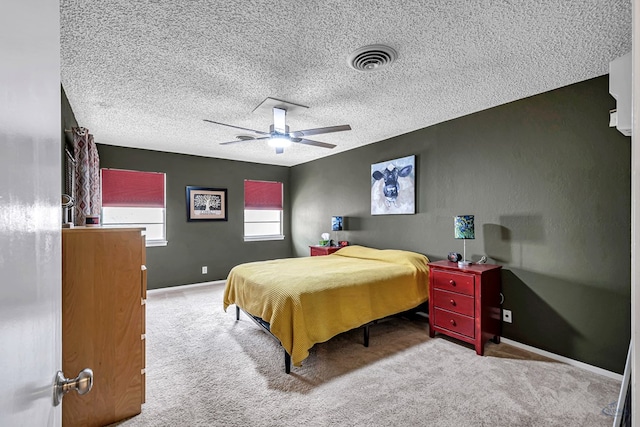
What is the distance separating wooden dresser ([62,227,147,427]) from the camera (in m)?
1.79

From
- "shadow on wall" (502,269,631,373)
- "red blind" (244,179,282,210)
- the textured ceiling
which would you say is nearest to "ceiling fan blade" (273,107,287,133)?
the textured ceiling

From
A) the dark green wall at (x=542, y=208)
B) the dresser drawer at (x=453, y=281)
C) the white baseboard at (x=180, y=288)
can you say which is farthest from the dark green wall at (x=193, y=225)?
the dresser drawer at (x=453, y=281)

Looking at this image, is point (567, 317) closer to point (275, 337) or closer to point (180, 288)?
point (275, 337)

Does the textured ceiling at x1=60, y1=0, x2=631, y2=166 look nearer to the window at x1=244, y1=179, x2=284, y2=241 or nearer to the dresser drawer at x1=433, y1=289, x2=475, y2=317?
the dresser drawer at x1=433, y1=289, x2=475, y2=317

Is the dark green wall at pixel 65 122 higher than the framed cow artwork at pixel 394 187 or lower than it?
higher

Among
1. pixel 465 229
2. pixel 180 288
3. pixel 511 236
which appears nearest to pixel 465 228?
pixel 465 229

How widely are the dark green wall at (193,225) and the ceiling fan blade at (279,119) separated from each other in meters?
2.90

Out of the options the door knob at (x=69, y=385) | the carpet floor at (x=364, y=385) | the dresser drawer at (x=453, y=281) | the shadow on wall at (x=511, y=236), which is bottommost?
the carpet floor at (x=364, y=385)

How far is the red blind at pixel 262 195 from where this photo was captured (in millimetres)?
6074

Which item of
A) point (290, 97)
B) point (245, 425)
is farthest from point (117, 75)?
point (245, 425)

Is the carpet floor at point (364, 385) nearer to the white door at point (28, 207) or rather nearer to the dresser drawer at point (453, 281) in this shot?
the dresser drawer at point (453, 281)

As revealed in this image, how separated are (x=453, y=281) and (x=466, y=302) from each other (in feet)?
0.74

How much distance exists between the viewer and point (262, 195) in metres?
6.28

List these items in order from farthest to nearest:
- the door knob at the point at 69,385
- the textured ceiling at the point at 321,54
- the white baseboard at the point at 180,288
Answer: the white baseboard at the point at 180,288, the textured ceiling at the point at 321,54, the door knob at the point at 69,385
